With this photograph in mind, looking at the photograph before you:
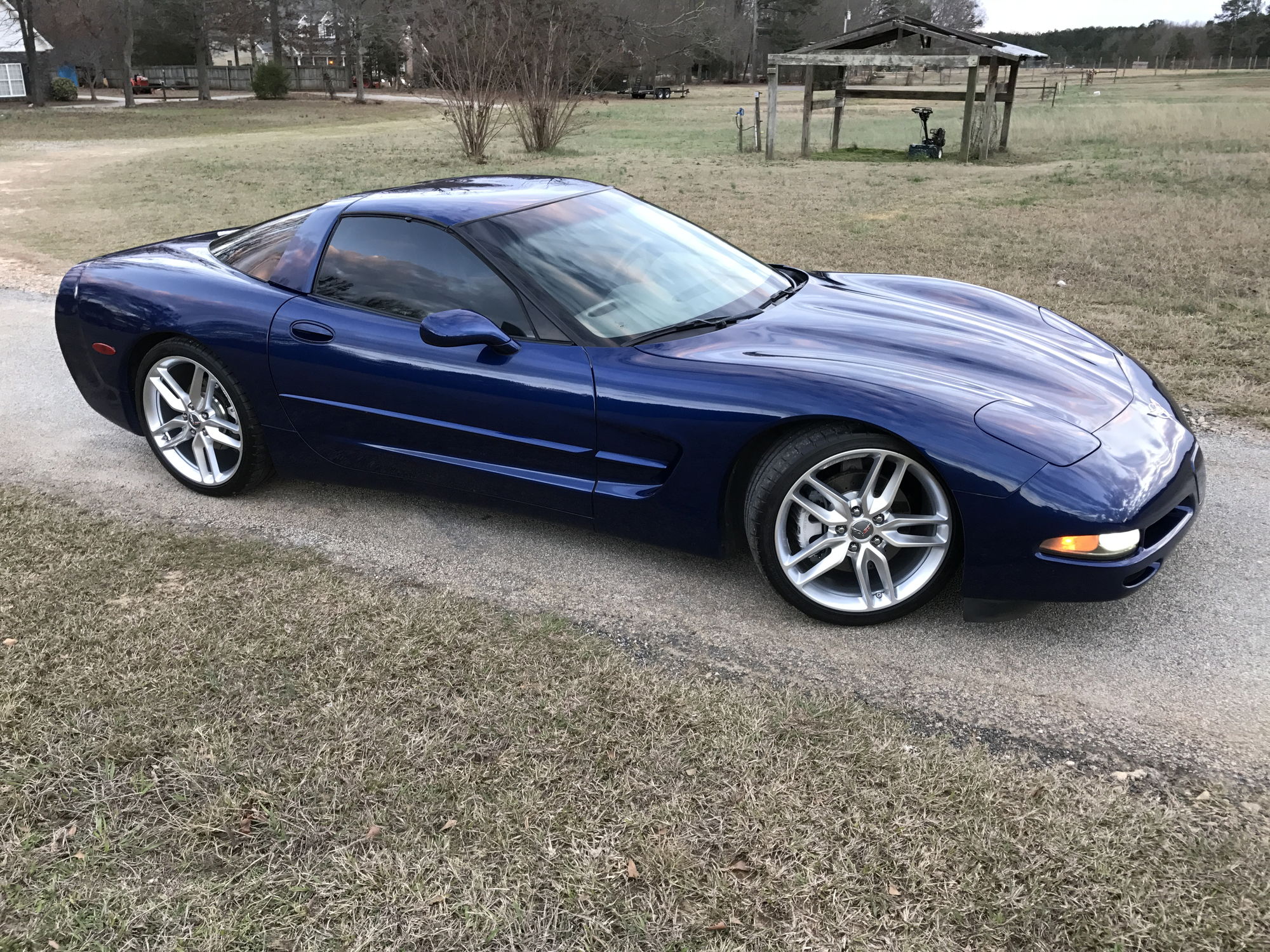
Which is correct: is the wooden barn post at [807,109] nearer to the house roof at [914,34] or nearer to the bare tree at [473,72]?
the house roof at [914,34]

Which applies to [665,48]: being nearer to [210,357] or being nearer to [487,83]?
[487,83]

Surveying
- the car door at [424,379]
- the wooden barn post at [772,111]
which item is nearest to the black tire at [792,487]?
the car door at [424,379]

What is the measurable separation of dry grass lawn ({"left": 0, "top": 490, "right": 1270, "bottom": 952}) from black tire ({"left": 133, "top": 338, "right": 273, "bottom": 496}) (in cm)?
106

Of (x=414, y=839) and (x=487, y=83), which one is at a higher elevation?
(x=487, y=83)

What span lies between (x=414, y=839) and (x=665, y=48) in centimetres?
7024

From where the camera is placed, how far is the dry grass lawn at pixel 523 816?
2.02m

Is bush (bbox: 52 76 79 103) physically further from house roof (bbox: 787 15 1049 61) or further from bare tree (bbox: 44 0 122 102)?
house roof (bbox: 787 15 1049 61)

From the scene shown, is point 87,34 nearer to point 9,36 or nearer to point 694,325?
point 9,36

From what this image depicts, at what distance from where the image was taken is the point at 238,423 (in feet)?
13.2

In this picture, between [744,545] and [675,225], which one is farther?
[675,225]

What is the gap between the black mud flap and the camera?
285 cm

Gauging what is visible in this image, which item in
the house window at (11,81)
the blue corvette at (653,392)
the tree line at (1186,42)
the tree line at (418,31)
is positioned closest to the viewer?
the blue corvette at (653,392)

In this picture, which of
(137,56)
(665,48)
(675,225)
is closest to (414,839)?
(675,225)

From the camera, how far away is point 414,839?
225 cm
